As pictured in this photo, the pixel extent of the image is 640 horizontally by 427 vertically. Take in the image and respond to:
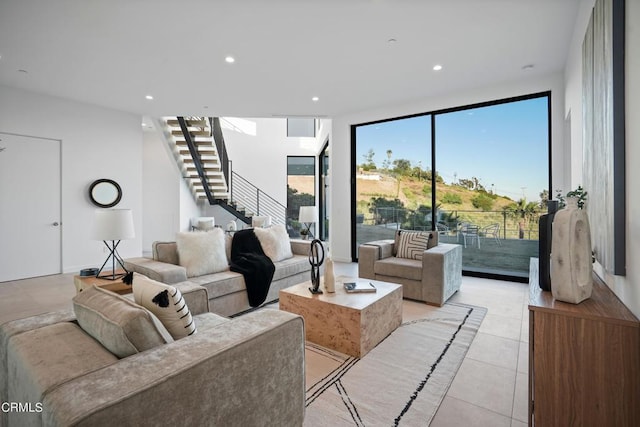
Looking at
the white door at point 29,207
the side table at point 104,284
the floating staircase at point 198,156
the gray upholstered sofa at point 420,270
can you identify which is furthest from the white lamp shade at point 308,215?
the white door at point 29,207

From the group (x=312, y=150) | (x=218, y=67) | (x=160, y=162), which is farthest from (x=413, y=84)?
(x=160, y=162)

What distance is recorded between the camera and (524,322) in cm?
309

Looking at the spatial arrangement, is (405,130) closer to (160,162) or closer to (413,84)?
(413,84)

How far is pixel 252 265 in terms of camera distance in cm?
351

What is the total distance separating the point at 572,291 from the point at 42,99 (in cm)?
703

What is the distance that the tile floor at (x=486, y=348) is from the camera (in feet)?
5.89

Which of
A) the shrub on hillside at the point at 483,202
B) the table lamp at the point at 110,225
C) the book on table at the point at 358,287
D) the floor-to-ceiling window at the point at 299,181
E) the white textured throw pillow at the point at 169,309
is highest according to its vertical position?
the floor-to-ceiling window at the point at 299,181

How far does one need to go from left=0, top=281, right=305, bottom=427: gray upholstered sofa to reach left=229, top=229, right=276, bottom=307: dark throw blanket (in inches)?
74.8

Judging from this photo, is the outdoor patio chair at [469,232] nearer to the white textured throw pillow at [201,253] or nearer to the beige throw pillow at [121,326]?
the white textured throw pillow at [201,253]

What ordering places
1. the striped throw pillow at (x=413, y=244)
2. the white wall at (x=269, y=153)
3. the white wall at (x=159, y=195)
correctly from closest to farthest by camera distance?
the striped throw pillow at (x=413, y=244) → the white wall at (x=159, y=195) → the white wall at (x=269, y=153)

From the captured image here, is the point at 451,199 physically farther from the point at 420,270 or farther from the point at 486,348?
Result: the point at 486,348

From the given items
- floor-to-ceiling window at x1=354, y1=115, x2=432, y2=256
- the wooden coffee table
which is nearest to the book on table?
the wooden coffee table

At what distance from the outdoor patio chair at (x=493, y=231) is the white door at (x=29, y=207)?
697 centimetres

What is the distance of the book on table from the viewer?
110 inches
